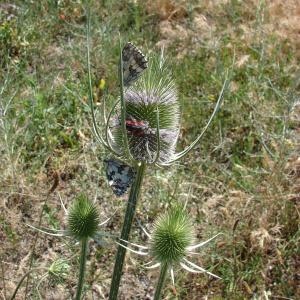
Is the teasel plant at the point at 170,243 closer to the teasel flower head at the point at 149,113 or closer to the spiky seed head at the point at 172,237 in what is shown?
the spiky seed head at the point at 172,237

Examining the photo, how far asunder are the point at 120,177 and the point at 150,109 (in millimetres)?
233

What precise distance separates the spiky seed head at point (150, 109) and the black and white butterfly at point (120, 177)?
0.20 ft

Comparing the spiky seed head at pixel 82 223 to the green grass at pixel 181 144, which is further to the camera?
the green grass at pixel 181 144

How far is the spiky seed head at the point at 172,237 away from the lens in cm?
165

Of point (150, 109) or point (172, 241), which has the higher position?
point (150, 109)

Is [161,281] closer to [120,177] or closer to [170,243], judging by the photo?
[170,243]

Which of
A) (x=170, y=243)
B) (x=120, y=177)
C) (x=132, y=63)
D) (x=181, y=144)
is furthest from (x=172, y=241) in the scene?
(x=181, y=144)

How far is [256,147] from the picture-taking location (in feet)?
11.1

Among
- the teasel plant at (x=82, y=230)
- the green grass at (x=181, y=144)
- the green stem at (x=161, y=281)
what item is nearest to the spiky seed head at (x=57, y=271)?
the teasel plant at (x=82, y=230)

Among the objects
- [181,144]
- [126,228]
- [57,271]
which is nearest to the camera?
[126,228]

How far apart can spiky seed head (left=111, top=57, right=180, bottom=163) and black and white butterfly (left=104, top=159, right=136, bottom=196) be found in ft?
0.20

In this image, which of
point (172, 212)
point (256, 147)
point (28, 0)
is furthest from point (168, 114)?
point (28, 0)

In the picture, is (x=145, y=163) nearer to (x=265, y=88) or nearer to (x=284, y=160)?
(x=284, y=160)

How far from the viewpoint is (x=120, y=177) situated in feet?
5.26
